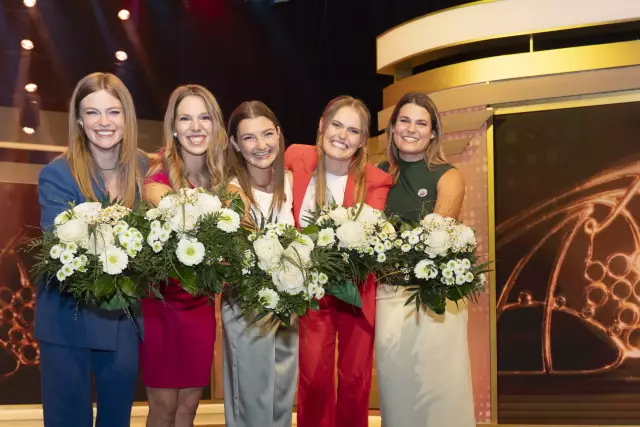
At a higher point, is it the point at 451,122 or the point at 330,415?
the point at 451,122

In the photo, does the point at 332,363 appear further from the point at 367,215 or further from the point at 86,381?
the point at 86,381

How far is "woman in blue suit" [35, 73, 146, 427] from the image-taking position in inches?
112

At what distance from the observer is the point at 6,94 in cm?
584

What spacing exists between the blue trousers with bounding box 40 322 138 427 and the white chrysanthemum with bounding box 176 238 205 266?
0.38m

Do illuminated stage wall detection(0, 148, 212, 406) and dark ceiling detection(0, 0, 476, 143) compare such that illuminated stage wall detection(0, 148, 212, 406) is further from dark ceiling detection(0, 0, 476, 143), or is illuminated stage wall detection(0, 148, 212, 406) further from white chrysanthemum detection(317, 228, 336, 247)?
white chrysanthemum detection(317, 228, 336, 247)

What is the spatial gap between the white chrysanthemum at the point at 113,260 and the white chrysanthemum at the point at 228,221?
0.32 m

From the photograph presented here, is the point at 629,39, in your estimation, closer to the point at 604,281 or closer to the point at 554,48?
the point at 554,48

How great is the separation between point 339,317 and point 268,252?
0.87 m

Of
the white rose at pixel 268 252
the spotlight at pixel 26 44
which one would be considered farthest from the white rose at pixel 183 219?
the spotlight at pixel 26 44

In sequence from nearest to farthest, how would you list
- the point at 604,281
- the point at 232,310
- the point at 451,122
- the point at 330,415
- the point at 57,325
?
the point at 57,325
the point at 232,310
the point at 330,415
the point at 604,281
the point at 451,122

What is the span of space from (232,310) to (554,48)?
2.76m

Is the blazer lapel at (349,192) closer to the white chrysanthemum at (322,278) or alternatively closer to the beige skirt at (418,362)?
the beige skirt at (418,362)

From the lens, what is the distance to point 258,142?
356 cm

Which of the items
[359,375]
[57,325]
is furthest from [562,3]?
[57,325]
